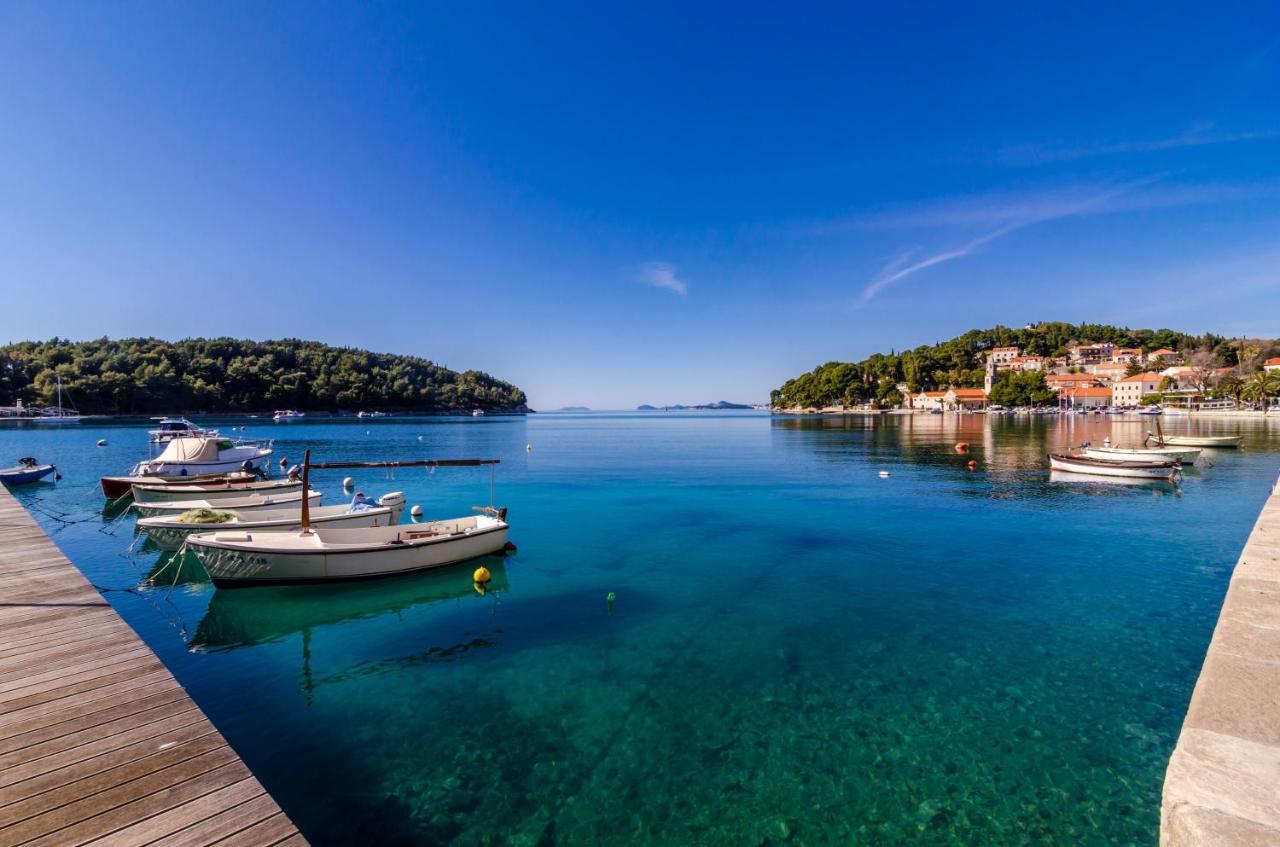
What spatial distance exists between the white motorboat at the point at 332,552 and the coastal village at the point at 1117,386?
504 feet

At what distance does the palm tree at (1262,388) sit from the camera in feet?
340

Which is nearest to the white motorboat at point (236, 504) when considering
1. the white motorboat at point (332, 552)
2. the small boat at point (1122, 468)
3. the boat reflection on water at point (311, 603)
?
the white motorboat at point (332, 552)

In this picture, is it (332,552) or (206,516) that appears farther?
(206,516)

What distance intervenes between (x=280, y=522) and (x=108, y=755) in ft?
46.1

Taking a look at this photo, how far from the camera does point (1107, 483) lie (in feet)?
109

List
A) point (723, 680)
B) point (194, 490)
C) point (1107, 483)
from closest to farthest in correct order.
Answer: point (723, 680), point (194, 490), point (1107, 483)

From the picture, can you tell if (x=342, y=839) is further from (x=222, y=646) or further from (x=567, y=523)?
(x=567, y=523)

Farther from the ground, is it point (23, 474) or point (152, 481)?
point (152, 481)

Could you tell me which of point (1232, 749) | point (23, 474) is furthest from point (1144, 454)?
point (23, 474)

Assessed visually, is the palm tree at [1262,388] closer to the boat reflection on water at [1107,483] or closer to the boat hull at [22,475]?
the boat reflection on water at [1107,483]

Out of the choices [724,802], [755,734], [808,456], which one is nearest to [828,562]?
[755,734]

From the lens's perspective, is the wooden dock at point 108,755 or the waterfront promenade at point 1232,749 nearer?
the wooden dock at point 108,755

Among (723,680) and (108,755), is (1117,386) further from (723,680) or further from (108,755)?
(108,755)

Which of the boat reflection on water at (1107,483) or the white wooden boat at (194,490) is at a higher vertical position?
the white wooden boat at (194,490)
